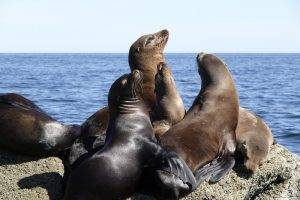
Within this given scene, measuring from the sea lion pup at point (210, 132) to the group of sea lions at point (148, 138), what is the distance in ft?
0.03

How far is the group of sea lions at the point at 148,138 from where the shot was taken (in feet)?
20.4

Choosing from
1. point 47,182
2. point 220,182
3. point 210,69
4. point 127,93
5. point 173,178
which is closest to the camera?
point 173,178

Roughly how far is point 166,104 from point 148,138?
59.1 inches

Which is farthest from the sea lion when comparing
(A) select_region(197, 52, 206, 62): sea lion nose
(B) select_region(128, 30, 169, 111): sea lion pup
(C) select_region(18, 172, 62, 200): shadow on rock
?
(A) select_region(197, 52, 206, 62): sea lion nose

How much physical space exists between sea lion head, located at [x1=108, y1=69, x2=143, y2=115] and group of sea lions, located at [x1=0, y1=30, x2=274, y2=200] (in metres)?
0.01

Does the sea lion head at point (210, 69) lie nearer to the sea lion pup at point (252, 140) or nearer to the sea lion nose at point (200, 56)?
the sea lion nose at point (200, 56)

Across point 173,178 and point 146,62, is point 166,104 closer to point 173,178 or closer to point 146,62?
point 146,62

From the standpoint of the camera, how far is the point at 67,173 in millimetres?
6832

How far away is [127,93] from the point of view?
6.85 meters

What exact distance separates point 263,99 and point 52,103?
8498 mm

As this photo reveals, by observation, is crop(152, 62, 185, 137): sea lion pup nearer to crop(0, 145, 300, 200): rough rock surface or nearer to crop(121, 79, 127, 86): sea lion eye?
crop(121, 79, 127, 86): sea lion eye

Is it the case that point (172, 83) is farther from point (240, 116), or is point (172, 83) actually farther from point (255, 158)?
point (255, 158)
